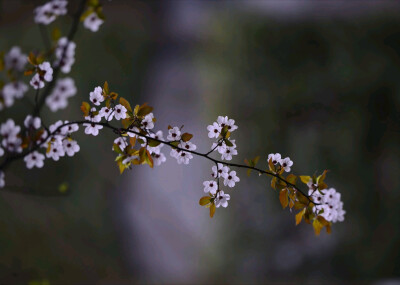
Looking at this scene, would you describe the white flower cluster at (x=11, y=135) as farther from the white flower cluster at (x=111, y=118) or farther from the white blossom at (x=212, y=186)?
the white blossom at (x=212, y=186)

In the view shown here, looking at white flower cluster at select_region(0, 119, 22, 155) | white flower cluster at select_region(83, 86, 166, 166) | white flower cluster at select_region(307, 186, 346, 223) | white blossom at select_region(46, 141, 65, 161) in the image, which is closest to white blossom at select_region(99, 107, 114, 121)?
white flower cluster at select_region(83, 86, 166, 166)

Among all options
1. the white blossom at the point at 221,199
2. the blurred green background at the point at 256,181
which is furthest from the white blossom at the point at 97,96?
the blurred green background at the point at 256,181

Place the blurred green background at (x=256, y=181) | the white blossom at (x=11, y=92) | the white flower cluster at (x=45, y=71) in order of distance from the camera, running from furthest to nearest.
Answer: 1. the blurred green background at (x=256, y=181)
2. the white flower cluster at (x=45, y=71)
3. the white blossom at (x=11, y=92)

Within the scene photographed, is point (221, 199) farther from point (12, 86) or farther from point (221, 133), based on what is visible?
point (12, 86)

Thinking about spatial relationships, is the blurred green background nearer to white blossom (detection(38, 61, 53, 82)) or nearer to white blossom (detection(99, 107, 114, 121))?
white blossom (detection(99, 107, 114, 121))

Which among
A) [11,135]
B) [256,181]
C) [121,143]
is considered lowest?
[11,135]

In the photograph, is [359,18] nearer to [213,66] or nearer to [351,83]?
[351,83]

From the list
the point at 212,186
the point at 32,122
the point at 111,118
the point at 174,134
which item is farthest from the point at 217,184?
the point at 32,122
